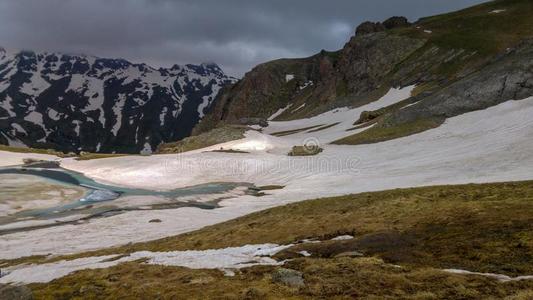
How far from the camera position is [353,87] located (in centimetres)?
18525

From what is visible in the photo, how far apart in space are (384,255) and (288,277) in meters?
5.24

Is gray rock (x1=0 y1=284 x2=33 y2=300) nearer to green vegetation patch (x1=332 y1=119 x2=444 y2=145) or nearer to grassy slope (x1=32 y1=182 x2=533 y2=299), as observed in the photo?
grassy slope (x1=32 y1=182 x2=533 y2=299)

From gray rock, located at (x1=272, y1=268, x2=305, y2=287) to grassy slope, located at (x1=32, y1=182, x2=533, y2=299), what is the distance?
1.06ft

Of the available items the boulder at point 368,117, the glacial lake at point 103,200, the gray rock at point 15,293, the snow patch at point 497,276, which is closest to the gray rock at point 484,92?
the boulder at point 368,117

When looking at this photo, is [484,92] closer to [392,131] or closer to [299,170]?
[392,131]

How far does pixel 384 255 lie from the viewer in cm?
1947

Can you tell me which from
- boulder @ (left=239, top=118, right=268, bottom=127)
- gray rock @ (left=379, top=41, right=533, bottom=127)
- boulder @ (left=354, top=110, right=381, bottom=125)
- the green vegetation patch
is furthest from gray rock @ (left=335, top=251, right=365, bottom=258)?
boulder @ (left=239, top=118, right=268, bottom=127)

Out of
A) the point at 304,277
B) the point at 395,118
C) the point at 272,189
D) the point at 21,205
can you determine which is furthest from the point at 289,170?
the point at 304,277

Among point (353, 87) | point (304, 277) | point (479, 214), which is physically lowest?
point (304, 277)

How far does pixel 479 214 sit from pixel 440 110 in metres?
59.1

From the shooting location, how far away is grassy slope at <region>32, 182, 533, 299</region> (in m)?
15.3

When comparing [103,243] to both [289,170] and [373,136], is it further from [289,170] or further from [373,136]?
[373,136]

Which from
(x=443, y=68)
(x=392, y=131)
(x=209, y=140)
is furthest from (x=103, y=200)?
(x=443, y=68)

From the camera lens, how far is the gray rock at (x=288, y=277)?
1643 cm
